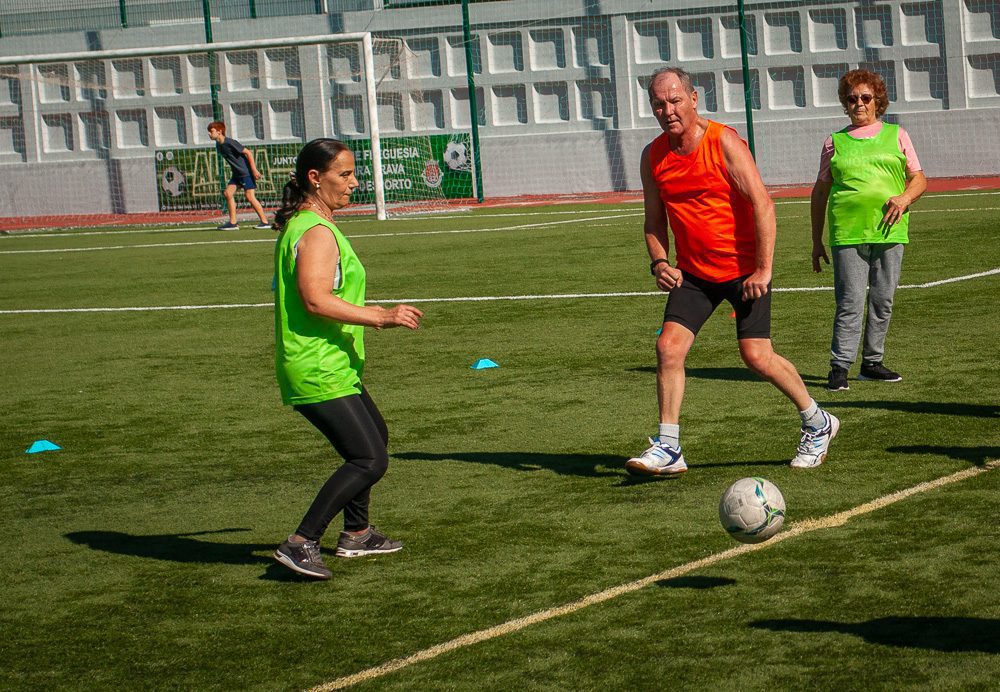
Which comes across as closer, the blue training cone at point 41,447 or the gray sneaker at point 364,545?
the gray sneaker at point 364,545

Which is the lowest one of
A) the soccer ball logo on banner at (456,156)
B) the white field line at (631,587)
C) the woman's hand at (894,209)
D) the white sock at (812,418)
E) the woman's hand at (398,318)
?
the white field line at (631,587)

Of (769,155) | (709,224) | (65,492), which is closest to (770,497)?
(709,224)

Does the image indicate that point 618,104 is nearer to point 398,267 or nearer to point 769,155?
point 769,155

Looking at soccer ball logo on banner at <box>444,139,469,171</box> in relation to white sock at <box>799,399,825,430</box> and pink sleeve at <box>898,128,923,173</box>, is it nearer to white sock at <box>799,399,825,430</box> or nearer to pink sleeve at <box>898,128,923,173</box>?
pink sleeve at <box>898,128,923,173</box>

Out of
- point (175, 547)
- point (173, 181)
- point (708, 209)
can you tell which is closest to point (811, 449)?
point (708, 209)

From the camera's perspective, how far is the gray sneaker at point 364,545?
598 cm

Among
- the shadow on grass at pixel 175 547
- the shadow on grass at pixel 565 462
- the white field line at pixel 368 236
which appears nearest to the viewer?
the shadow on grass at pixel 175 547

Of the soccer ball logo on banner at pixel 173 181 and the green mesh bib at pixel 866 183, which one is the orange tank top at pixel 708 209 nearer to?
the green mesh bib at pixel 866 183

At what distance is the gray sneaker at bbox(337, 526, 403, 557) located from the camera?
5984 mm

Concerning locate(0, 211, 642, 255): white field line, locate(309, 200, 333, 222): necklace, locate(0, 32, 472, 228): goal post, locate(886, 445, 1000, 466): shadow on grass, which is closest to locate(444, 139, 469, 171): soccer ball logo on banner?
locate(0, 32, 472, 228): goal post

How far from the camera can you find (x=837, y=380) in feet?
28.9

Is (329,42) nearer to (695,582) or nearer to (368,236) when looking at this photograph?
(368,236)

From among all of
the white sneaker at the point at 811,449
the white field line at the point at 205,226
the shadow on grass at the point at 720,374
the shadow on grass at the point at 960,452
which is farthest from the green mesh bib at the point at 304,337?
the white field line at the point at 205,226

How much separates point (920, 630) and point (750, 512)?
1.00m
